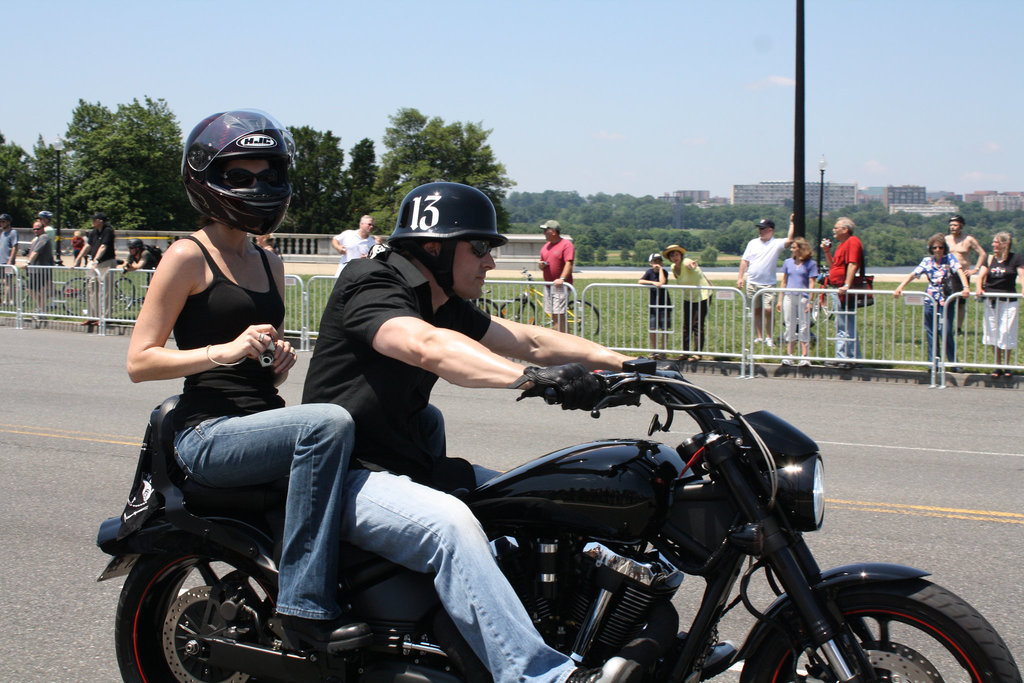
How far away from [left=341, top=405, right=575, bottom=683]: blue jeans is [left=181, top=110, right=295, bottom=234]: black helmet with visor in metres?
1.04

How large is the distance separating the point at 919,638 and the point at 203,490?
220 cm

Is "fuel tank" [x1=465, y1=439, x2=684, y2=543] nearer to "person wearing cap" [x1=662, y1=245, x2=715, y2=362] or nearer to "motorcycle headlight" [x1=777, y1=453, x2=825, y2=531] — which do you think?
"motorcycle headlight" [x1=777, y1=453, x2=825, y2=531]

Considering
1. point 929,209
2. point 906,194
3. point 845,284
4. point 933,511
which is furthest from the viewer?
point 906,194

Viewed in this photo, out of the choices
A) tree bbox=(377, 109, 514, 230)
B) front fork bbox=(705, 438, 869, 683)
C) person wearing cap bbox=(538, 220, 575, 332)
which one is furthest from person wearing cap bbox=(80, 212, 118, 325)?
tree bbox=(377, 109, 514, 230)

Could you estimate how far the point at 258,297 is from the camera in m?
3.54

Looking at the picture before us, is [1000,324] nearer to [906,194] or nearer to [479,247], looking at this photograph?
[479,247]

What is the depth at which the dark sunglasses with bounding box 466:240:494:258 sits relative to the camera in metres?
3.21

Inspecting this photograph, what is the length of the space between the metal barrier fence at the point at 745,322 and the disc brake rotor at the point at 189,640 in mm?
10091

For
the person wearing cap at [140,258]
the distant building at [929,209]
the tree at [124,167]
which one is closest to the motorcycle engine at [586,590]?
the person wearing cap at [140,258]

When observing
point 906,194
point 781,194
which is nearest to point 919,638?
point 906,194

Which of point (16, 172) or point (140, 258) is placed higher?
point (16, 172)

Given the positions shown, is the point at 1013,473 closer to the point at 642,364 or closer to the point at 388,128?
the point at 642,364

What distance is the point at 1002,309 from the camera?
12281mm

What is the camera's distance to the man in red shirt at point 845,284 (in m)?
13.0
